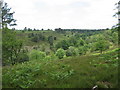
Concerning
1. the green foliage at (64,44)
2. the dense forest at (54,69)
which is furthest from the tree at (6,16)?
the green foliage at (64,44)

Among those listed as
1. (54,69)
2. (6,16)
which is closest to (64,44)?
(6,16)

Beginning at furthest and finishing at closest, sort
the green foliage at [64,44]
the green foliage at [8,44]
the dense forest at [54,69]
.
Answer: the green foliage at [64,44] → the green foliage at [8,44] → the dense forest at [54,69]

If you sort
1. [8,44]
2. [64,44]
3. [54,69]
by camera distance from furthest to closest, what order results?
[64,44] → [8,44] → [54,69]

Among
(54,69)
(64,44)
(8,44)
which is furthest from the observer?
(64,44)

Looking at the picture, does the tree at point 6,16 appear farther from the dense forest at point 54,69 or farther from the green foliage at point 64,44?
the green foliage at point 64,44

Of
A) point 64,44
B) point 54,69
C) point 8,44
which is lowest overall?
point 64,44

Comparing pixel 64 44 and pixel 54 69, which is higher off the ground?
pixel 54 69

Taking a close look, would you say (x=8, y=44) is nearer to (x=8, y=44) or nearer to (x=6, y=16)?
(x=8, y=44)

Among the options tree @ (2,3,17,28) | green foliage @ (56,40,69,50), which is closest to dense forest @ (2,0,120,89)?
tree @ (2,3,17,28)

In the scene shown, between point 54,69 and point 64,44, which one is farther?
point 64,44

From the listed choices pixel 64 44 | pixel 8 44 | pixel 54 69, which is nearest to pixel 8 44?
pixel 8 44

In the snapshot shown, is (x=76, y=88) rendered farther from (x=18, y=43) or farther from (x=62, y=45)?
(x=62, y=45)

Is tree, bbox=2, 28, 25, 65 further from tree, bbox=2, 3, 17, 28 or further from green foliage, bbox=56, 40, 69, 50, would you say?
green foliage, bbox=56, 40, 69, 50

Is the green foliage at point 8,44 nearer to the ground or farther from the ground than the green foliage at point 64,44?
farther from the ground
